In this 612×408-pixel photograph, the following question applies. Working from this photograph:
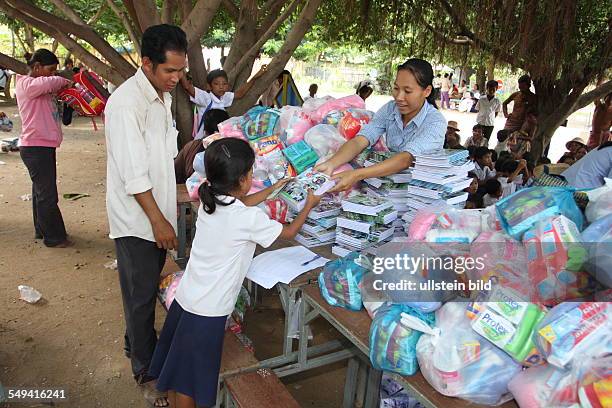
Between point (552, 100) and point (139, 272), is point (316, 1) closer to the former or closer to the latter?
point (139, 272)

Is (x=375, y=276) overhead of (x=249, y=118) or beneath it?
beneath

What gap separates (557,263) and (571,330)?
0.27 m

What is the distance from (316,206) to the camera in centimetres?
→ 230

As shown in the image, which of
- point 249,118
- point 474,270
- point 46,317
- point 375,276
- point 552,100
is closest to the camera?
point 474,270

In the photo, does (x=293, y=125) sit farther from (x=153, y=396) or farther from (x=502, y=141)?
(x=502, y=141)

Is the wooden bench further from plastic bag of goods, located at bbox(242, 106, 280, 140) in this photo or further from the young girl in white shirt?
plastic bag of goods, located at bbox(242, 106, 280, 140)

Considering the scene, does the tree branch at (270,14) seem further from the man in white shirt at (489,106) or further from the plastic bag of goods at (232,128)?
the man in white shirt at (489,106)

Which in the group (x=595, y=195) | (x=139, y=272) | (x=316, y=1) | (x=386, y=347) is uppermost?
(x=316, y=1)

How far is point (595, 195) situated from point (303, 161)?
1413 mm

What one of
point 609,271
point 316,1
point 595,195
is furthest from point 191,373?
point 316,1

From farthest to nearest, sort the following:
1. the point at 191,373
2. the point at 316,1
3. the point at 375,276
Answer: the point at 316,1 → the point at 191,373 → the point at 375,276

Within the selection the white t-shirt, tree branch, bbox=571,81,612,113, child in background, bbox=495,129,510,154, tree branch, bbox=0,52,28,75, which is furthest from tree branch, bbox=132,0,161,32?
the white t-shirt

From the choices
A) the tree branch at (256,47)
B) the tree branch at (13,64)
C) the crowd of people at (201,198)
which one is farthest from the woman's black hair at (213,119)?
the tree branch at (13,64)

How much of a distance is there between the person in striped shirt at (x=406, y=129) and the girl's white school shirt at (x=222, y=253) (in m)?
0.50
